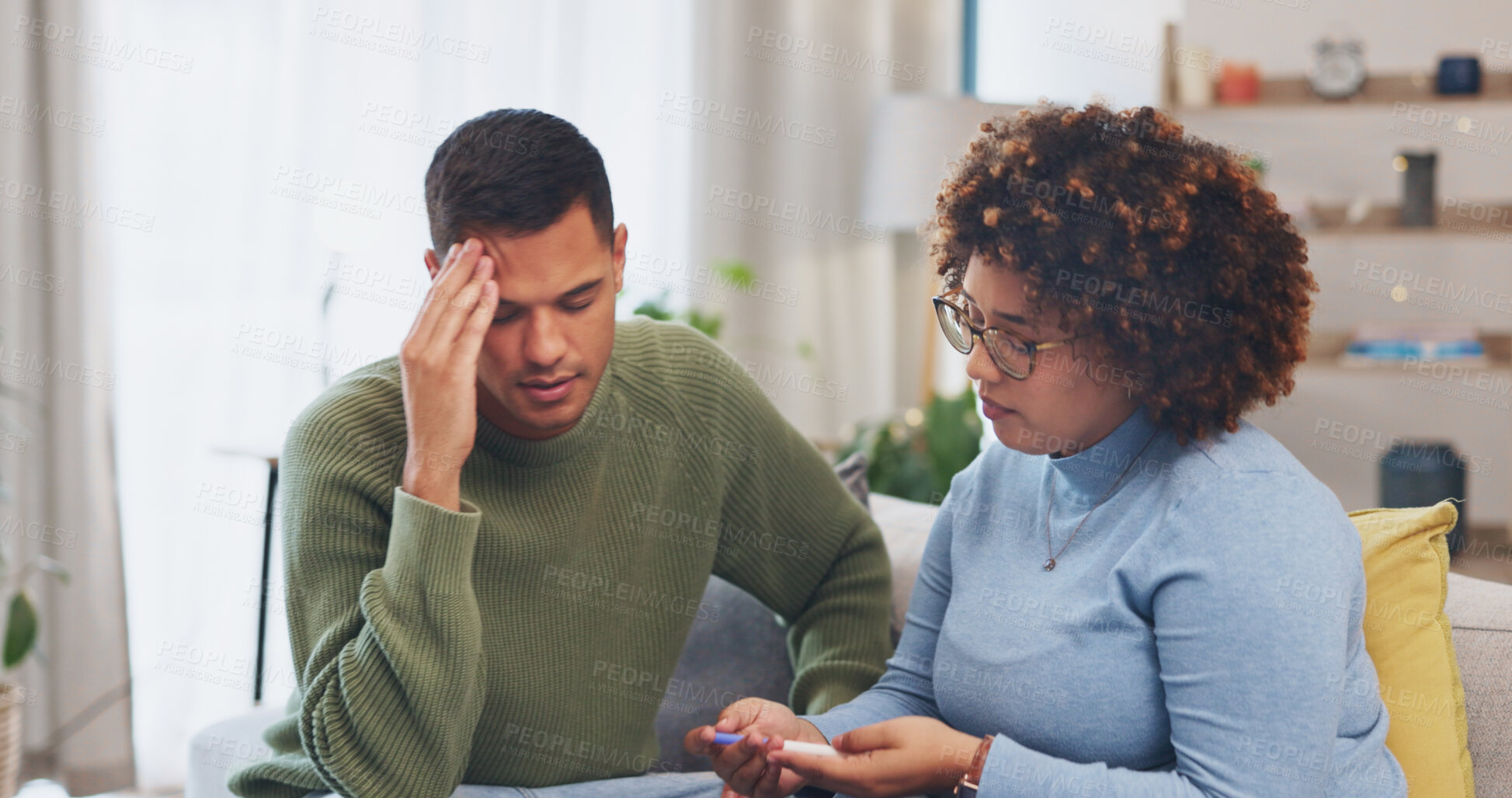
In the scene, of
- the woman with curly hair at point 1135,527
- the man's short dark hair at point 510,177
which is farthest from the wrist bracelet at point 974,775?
the man's short dark hair at point 510,177

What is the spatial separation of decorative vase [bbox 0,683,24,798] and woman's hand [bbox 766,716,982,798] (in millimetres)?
1757

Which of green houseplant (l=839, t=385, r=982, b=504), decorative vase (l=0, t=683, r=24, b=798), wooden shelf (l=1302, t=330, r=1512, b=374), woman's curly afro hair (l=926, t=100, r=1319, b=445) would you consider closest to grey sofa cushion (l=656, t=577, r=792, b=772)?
woman's curly afro hair (l=926, t=100, r=1319, b=445)

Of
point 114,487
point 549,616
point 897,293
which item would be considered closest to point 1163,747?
point 549,616

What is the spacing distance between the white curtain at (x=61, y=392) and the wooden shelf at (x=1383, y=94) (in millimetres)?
3596

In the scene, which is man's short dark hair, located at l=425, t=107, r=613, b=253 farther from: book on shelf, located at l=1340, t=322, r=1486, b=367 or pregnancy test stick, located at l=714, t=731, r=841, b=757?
book on shelf, located at l=1340, t=322, r=1486, b=367

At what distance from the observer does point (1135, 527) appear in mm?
1115

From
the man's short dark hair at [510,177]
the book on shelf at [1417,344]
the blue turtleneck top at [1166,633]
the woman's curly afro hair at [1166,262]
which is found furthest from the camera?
the book on shelf at [1417,344]

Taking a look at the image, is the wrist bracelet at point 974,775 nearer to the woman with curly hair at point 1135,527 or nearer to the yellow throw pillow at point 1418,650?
the woman with curly hair at point 1135,527

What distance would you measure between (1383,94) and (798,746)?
4160mm

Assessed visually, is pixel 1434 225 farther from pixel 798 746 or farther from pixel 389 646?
pixel 389 646

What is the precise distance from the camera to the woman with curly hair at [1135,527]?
3.25ft

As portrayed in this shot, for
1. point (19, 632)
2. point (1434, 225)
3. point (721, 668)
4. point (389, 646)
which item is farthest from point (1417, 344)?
point (19, 632)

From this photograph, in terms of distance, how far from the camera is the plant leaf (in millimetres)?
2123

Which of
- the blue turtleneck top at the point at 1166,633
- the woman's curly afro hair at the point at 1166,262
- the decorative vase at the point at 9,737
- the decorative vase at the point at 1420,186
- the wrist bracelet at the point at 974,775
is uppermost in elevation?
the decorative vase at the point at 1420,186
